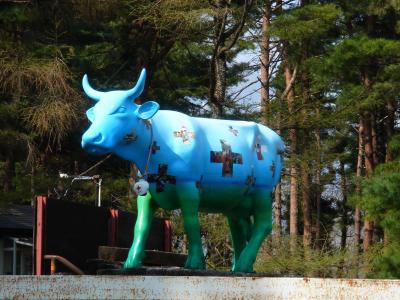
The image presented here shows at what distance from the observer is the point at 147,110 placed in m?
6.01

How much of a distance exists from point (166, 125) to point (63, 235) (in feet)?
3.85

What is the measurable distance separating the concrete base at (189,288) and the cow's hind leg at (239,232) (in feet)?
8.60

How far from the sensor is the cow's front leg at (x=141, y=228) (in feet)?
20.1

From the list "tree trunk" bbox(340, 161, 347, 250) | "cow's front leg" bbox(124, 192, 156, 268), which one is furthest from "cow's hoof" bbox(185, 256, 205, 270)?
"tree trunk" bbox(340, 161, 347, 250)

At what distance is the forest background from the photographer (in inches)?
573

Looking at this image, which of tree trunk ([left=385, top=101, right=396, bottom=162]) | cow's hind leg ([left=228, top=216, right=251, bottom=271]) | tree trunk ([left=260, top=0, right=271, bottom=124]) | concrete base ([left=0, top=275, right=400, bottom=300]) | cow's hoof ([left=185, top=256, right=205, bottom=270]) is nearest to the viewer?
concrete base ([left=0, top=275, right=400, bottom=300])

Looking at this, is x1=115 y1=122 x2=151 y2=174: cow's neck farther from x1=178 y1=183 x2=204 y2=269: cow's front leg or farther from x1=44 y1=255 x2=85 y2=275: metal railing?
x1=44 y1=255 x2=85 y2=275: metal railing

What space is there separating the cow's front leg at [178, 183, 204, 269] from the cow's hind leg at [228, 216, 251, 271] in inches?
29.1

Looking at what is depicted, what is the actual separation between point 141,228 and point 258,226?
1.02 m

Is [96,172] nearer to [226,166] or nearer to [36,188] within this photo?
[36,188]

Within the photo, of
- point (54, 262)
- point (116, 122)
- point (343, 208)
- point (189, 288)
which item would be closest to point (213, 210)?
point (116, 122)

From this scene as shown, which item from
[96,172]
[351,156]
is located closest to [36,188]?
[96,172]

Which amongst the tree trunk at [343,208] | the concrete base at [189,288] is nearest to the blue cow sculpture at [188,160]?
the concrete base at [189,288]

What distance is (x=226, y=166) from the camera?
633 cm
